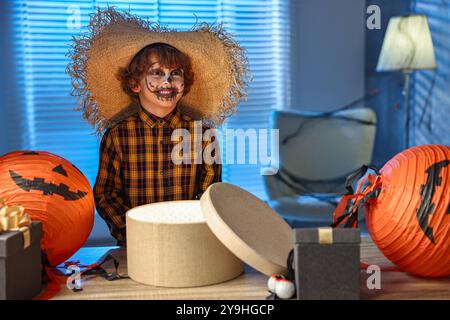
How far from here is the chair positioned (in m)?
3.42

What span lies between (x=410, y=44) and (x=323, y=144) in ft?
2.49

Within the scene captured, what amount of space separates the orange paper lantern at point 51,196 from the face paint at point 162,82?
33 centimetres

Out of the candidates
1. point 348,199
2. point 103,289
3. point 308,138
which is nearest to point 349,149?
point 308,138

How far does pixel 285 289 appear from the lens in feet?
3.33

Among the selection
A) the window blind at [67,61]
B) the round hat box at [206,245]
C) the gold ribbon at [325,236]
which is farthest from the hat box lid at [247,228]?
the window blind at [67,61]

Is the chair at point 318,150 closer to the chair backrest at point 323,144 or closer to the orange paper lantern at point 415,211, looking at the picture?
the chair backrest at point 323,144

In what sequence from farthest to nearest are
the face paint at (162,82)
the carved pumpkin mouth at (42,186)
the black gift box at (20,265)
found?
1. the face paint at (162,82)
2. the carved pumpkin mouth at (42,186)
3. the black gift box at (20,265)

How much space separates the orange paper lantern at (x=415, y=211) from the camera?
1095 millimetres

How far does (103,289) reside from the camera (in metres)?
1.12

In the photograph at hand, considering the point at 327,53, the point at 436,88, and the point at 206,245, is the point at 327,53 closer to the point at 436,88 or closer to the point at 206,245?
the point at 436,88

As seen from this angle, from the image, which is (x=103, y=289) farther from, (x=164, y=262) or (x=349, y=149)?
(x=349, y=149)

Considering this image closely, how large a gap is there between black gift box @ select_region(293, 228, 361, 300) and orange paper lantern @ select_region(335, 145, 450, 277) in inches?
6.4
